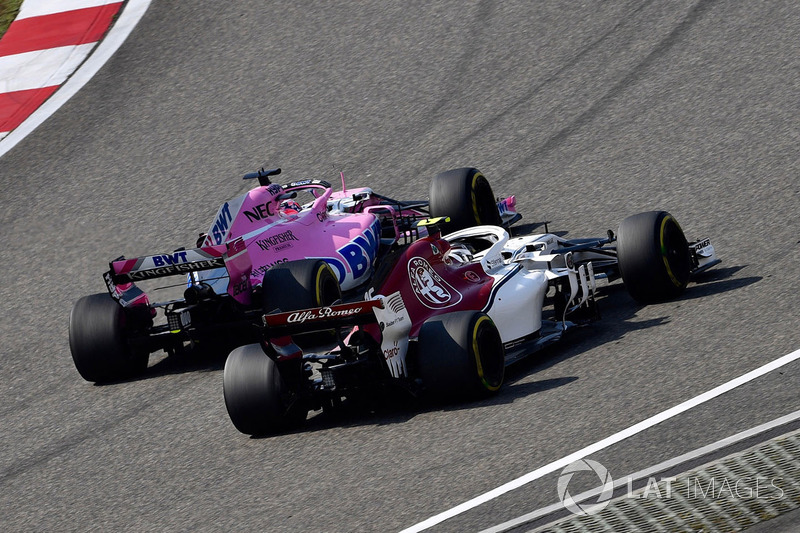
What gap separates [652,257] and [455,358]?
2.30 meters

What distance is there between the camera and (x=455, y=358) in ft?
24.5

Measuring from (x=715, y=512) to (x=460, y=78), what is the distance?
1024cm

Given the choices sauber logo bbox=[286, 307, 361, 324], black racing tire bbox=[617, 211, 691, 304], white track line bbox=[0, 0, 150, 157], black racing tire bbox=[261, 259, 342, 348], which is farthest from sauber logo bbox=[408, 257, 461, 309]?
white track line bbox=[0, 0, 150, 157]

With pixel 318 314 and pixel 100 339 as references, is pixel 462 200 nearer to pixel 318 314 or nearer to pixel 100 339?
pixel 100 339

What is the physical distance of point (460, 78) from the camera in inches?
591

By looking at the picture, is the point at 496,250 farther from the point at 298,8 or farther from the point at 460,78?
the point at 298,8

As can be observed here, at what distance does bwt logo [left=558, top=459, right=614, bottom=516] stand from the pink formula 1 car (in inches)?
107

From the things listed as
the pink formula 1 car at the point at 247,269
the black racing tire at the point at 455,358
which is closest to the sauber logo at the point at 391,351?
the black racing tire at the point at 455,358

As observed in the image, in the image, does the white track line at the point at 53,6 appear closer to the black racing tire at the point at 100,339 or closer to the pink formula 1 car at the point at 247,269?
the pink formula 1 car at the point at 247,269

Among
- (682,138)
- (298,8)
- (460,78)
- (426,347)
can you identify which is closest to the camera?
(426,347)

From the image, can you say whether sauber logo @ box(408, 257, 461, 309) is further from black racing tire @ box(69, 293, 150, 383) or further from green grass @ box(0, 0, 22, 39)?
green grass @ box(0, 0, 22, 39)

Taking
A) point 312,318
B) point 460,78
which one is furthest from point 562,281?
point 460,78

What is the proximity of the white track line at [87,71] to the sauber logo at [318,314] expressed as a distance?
29.5ft

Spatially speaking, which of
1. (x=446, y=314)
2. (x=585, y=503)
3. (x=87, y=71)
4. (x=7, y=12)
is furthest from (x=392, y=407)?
(x=7, y=12)
